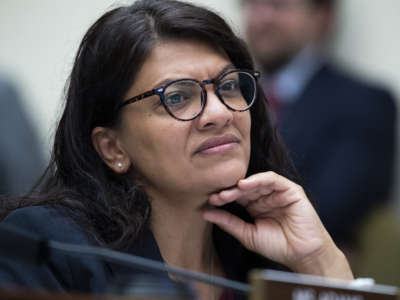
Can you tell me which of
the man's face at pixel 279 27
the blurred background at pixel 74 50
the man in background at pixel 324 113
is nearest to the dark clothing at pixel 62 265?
the blurred background at pixel 74 50

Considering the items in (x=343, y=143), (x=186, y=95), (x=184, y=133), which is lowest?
(x=343, y=143)

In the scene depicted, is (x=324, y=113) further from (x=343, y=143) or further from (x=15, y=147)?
(x=15, y=147)

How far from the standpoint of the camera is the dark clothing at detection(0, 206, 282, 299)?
1776 millimetres

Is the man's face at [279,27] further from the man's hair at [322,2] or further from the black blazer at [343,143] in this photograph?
the black blazer at [343,143]

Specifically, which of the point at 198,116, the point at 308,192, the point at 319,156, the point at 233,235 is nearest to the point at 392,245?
the point at 319,156

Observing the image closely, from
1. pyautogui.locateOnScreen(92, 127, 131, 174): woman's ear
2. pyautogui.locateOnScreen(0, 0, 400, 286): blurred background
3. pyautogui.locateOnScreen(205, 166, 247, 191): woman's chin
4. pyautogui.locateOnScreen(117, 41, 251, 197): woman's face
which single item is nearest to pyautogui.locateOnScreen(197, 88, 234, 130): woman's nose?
pyautogui.locateOnScreen(117, 41, 251, 197): woman's face

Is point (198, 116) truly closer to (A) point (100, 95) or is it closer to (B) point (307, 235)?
(A) point (100, 95)

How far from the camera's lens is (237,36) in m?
2.34

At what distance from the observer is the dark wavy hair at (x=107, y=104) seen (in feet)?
6.84

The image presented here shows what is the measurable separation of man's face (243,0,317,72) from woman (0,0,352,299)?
7.14 ft

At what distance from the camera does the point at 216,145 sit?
83.7 inches

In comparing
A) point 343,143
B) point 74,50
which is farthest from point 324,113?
point 74,50

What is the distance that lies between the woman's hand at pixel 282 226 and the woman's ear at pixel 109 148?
0.30m

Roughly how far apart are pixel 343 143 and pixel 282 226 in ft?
6.34
